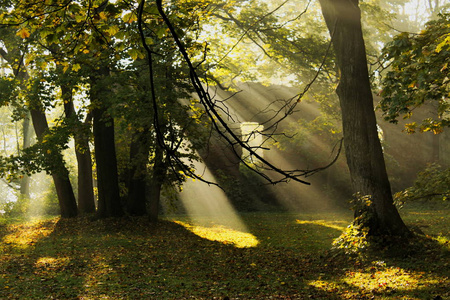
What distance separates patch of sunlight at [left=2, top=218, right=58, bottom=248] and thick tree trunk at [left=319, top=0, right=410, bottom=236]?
29.6ft

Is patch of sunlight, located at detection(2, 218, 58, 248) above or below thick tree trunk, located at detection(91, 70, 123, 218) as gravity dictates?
below

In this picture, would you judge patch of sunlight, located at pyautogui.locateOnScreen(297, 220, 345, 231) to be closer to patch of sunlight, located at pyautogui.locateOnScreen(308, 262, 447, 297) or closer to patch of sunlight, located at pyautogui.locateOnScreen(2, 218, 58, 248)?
patch of sunlight, located at pyautogui.locateOnScreen(308, 262, 447, 297)

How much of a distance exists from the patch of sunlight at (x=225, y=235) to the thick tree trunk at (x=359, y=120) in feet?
13.9

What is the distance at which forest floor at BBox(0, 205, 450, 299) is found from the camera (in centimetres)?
682

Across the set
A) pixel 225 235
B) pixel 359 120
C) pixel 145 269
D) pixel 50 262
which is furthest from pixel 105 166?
pixel 359 120

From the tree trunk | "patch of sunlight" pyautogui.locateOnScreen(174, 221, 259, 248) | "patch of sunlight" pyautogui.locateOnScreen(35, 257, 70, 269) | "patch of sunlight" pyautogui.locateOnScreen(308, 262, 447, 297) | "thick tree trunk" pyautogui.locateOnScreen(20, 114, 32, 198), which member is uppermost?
"thick tree trunk" pyautogui.locateOnScreen(20, 114, 32, 198)

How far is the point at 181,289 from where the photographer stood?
7.28m

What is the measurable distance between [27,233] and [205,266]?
7.91 m

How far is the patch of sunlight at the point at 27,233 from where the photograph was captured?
41.4 feet

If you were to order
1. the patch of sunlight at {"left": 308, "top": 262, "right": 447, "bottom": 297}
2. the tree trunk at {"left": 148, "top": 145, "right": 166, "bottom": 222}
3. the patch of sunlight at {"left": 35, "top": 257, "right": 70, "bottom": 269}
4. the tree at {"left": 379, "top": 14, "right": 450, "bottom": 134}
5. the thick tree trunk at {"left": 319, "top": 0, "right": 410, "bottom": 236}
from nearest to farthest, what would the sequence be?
the patch of sunlight at {"left": 308, "top": 262, "right": 447, "bottom": 297}, the tree at {"left": 379, "top": 14, "right": 450, "bottom": 134}, the thick tree trunk at {"left": 319, "top": 0, "right": 410, "bottom": 236}, the patch of sunlight at {"left": 35, "top": 257, "right": 70, "bottom": 269}, the tree trunk at {"left": 148, "top": 145, "right": 166, "bottom": 222}

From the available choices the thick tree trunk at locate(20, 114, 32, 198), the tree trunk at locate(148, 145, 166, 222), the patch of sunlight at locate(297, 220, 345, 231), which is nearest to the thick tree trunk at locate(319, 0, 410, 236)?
the tree trunk at locate(148, 145, 166, 222)

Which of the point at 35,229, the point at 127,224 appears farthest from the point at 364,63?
the point at 35,229

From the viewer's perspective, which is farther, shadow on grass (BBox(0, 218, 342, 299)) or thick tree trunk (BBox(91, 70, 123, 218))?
thick tree trunk (BBox(91, 70, 123, 218))

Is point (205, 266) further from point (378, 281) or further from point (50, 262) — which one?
point (378, 281)
